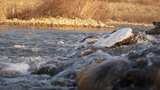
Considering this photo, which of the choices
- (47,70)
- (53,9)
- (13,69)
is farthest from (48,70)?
(53,9)

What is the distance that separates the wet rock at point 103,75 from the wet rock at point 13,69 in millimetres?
2246

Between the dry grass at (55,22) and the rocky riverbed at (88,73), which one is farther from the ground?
the rocky riverbed at (88,73)

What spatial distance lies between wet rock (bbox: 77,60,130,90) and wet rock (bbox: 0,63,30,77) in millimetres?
2246

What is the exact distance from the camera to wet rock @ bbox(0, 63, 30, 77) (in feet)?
31.6

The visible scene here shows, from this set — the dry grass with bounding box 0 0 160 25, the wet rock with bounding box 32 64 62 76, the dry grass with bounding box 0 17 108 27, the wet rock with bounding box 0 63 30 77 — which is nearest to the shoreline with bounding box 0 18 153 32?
the dry grass with bounding box 0 17 108 27

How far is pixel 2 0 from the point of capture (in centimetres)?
3134

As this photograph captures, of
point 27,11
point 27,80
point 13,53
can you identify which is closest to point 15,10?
point 27,11

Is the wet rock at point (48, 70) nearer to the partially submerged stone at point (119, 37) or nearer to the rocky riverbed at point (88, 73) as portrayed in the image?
the rocky riverbed at point (88, 73)

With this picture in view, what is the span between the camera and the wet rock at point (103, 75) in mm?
7238

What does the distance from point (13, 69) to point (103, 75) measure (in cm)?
313

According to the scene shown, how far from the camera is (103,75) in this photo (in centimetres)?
740

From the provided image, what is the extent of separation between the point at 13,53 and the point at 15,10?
18937mm

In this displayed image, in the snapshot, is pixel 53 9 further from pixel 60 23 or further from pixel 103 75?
pixel 103 75

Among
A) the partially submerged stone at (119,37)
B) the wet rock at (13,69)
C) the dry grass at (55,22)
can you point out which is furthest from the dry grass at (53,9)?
the wet rock at (13,69)
